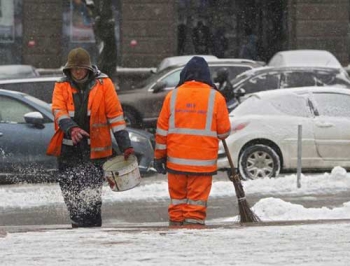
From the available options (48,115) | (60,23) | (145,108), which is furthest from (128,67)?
(48,115)

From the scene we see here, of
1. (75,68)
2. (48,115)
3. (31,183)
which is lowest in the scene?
(31,183)

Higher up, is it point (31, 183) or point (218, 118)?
point (218, 118)

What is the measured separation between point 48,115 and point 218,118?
661 cm

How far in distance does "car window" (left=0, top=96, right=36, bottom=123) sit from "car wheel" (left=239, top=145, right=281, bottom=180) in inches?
123

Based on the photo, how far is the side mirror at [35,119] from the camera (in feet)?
47.0

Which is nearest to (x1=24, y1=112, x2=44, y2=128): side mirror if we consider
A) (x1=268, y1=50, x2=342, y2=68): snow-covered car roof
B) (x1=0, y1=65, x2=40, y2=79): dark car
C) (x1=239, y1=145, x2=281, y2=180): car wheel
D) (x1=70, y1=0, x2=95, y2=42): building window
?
(x1=239, y1=145, x2=281, y2=180): car wheel

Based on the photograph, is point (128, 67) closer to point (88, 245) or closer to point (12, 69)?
point (12, 69)

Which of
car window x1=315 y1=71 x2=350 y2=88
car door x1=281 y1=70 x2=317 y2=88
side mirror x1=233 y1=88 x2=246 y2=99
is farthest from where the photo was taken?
car window x1=315 y1=71 x2=350 y2=88

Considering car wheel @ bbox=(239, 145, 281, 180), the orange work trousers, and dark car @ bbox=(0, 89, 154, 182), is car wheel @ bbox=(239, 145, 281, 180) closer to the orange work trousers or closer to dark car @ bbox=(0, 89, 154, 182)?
dark car @ bbox=(0, 89, 154, 182)

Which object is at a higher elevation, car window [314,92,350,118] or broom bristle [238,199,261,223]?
car window [314,92,350,118]

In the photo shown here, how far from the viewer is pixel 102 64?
24.9 meters

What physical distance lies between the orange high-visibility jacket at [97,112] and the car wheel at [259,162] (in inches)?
263

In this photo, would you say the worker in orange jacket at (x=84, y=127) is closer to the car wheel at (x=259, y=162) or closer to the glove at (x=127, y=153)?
the glove at (x=127, y=153)

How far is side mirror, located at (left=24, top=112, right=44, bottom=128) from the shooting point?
14320 mm
